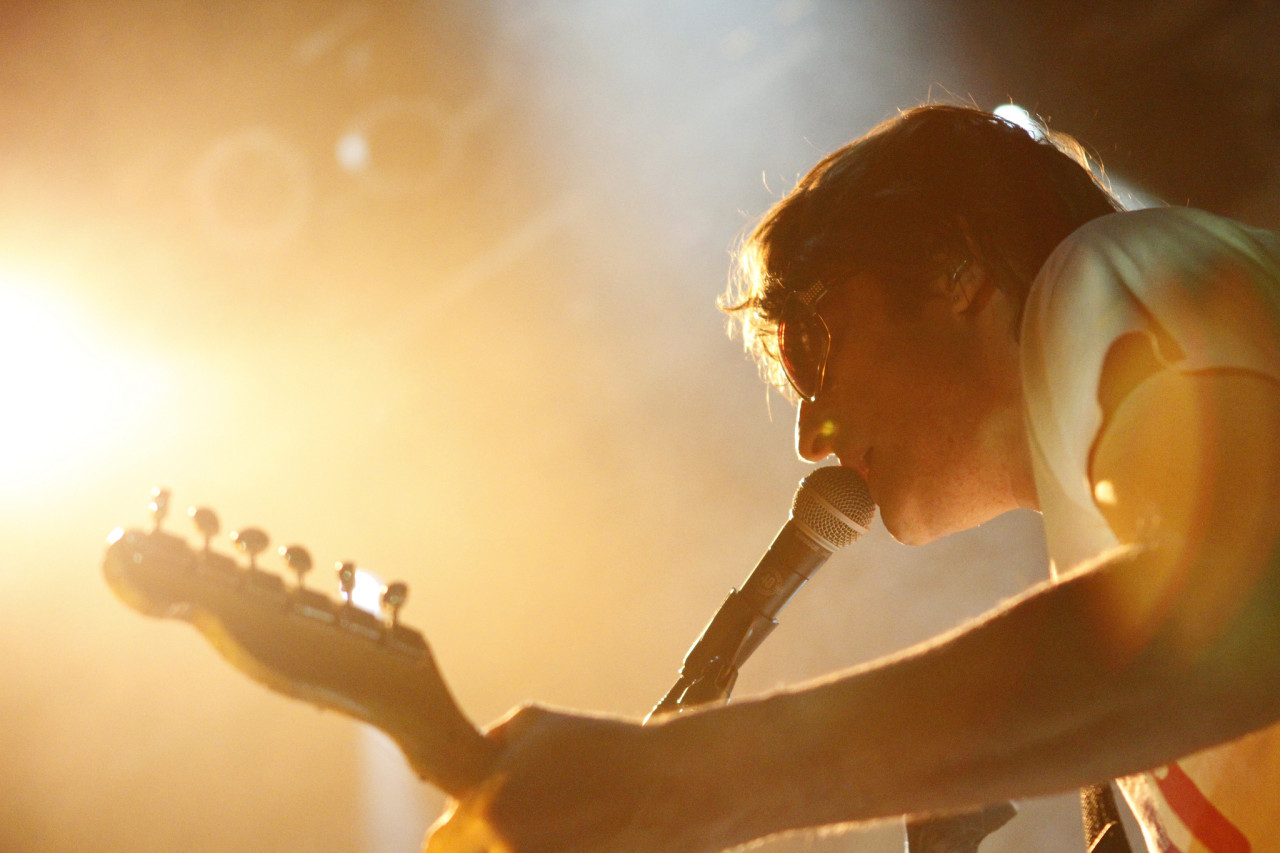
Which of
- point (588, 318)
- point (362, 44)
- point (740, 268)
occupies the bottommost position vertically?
point (740, 268)

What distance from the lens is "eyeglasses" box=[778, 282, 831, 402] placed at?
2293 millimetres

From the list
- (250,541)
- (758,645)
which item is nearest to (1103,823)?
(758,645)

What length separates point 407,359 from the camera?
5.98 m

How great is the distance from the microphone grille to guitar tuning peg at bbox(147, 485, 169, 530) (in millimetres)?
1382

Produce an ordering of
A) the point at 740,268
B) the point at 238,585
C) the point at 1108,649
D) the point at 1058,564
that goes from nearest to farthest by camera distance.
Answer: the point at 1108,649 → the point at 238,585 → the point at 1058,564 → the point at 740,268

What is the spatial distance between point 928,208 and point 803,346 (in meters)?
0.43

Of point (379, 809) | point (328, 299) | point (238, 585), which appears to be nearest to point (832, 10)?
point (328, 299)

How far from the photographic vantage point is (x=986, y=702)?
985 millimetres

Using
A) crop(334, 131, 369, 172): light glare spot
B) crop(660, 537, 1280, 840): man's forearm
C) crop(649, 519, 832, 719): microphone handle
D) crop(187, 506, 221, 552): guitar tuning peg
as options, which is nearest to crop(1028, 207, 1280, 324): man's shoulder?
Result: crop(660, 537, 1280, 840): man's forearm

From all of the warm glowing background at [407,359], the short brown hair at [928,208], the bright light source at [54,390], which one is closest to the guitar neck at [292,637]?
the short brown hair at [928,208]

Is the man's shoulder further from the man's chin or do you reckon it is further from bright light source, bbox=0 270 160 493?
bright light source, bbox=0 270 160 493

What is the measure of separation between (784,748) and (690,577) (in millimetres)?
5248

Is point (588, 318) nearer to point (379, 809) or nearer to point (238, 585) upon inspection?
point (379, 809)

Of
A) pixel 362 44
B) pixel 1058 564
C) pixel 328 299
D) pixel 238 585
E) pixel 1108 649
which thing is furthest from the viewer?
pixel 328 299
